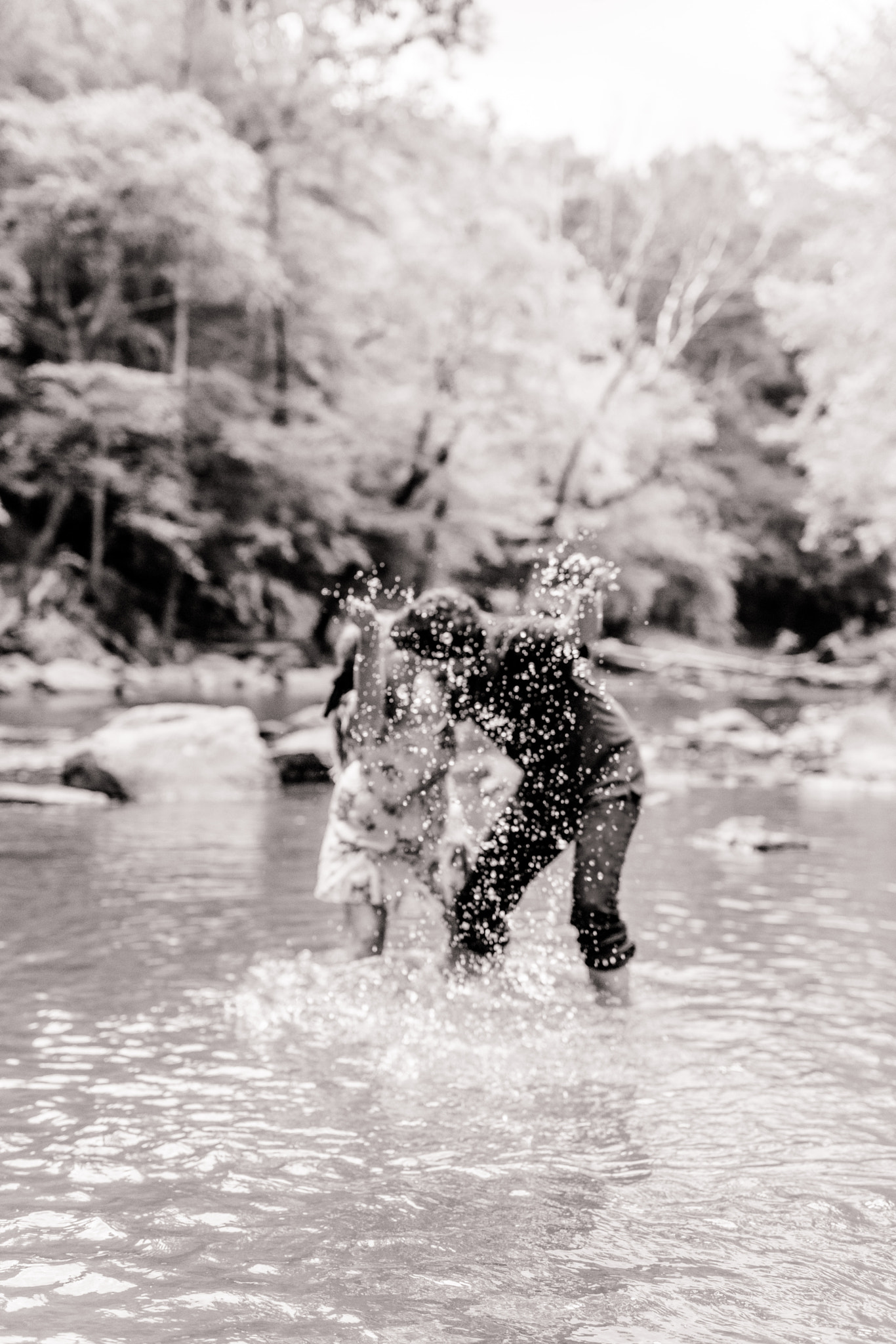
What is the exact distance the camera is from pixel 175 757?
10.4 meters

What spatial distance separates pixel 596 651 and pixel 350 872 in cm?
134

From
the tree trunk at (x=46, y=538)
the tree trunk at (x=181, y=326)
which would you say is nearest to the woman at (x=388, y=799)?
the tree trunk at (x=46, y=538)

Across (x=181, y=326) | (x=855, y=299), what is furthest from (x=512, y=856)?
(x=181, y=326)

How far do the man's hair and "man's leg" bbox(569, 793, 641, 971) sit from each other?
78cm

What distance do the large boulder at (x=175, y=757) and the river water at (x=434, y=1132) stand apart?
362cm

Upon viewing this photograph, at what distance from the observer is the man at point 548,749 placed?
4562mm

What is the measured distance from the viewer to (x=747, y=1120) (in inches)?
141

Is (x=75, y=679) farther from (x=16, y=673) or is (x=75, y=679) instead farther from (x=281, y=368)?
(x=281, y=368)

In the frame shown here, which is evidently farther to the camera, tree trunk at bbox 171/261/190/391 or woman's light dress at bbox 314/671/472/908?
tree trunk at bbox 171/261/190/391

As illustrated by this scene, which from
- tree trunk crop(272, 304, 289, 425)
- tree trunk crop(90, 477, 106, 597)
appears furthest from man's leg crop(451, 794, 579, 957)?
tree trunk crop(272, 304, 289, 425)

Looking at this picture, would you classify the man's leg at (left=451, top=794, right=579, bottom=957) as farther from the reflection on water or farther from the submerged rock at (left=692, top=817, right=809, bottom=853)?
the submerged rock at (left=692, top=817, right=809, bottom=853)

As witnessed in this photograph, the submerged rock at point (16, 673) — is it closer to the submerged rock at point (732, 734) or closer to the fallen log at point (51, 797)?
the fallen log at point (51, 797)

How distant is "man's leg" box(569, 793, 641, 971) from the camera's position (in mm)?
4539

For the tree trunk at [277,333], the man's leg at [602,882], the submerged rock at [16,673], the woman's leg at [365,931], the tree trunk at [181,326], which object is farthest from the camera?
the tree trunk at [277,333]
